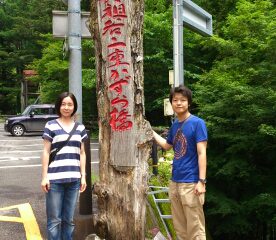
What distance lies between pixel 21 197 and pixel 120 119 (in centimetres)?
435

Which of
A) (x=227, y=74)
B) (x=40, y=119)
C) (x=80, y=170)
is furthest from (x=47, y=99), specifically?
(x=80, y=170)

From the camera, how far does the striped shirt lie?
12.2 feet

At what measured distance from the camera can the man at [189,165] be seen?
11.9ft

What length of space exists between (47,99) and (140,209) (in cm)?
2089

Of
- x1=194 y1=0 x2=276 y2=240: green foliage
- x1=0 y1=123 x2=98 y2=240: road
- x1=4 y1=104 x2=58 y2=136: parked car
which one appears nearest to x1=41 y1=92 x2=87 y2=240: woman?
x1=0 y1=123 x2=98 y2=240: road

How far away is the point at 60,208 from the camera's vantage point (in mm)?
3840

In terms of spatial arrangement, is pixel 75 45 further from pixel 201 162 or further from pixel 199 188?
pixel 199 188

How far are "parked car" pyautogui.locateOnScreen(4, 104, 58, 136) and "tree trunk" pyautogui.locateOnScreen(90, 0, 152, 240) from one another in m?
17.9

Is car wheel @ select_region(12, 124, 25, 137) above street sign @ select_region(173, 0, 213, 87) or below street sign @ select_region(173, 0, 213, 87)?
below

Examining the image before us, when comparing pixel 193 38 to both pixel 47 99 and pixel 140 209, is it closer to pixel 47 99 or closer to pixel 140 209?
pixel 47 99

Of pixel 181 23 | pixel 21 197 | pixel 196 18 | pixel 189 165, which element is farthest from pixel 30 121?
pixel 189 165

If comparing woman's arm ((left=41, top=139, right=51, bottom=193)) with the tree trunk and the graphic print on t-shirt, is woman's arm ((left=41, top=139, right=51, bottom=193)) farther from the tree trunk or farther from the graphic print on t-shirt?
the graphic print on t-shirt

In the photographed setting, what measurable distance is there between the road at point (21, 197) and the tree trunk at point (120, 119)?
174 centimetres

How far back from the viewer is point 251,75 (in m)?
8.56
